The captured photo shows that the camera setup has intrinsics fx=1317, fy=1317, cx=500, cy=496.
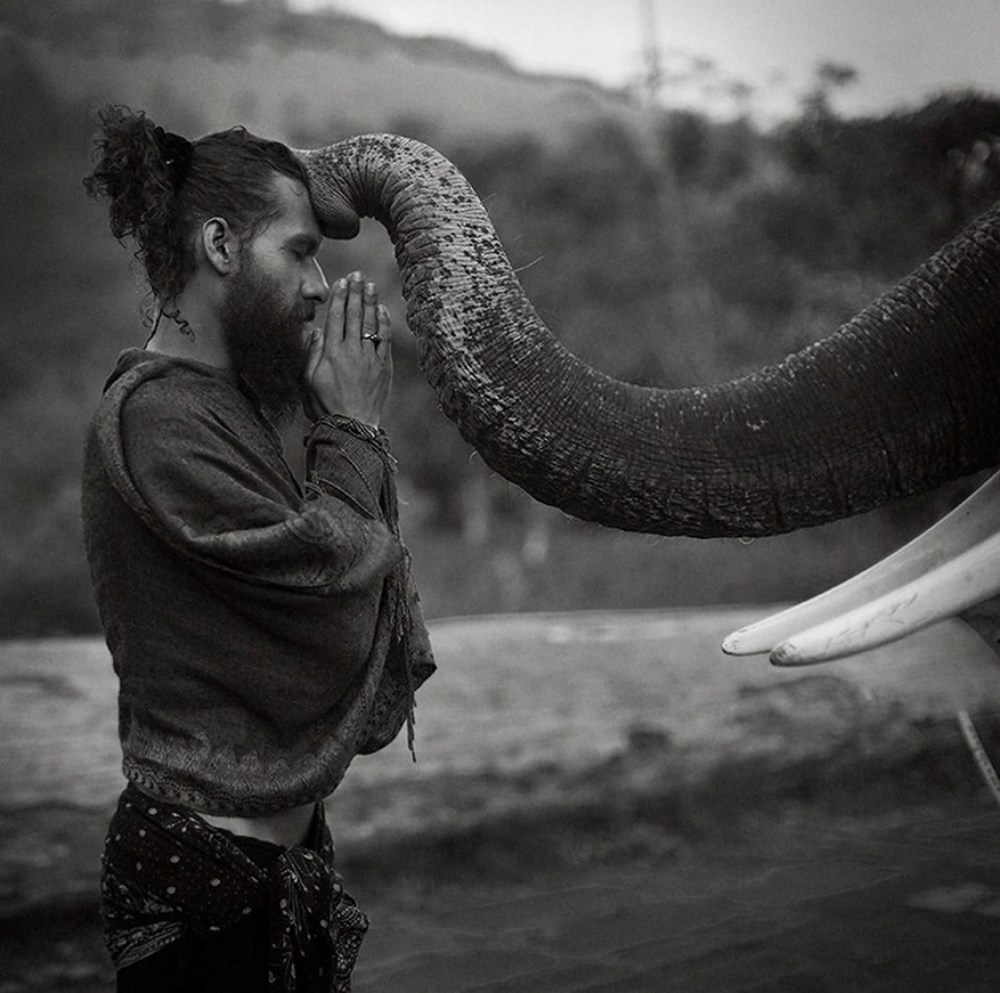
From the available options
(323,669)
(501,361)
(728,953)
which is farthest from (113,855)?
(728,953)

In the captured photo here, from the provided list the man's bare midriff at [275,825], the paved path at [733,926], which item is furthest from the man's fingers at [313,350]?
the paved path at [733,926]

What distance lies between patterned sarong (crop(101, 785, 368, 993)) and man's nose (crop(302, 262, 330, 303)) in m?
0.50

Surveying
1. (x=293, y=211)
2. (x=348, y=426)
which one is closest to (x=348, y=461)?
(x=348, y=426)

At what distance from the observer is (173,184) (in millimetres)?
1246

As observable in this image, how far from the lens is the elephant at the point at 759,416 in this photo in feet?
3.95

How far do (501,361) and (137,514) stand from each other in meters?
0.35

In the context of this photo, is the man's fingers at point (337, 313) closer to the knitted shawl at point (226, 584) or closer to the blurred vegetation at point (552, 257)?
the knitted shawl at point (226, 584)

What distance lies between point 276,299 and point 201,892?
1.83 ft

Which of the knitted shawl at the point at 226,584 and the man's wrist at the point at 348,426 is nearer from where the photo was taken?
the knitted shawl at the point at 226,584

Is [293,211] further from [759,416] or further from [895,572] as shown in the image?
[895,572]

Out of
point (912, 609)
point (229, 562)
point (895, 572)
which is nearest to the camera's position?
point (229, 562)

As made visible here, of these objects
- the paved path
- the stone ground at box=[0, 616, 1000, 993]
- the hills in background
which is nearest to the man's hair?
the stone ground at box=[0, 616, 1000, 993]

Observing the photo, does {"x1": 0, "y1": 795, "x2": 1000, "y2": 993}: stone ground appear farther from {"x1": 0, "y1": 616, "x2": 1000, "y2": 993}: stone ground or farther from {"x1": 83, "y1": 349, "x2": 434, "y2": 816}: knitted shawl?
{"x1": 83, "y1": 349, "x2": 434, "y2": 816}: knitted shawl

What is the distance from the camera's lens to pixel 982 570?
123 cm
